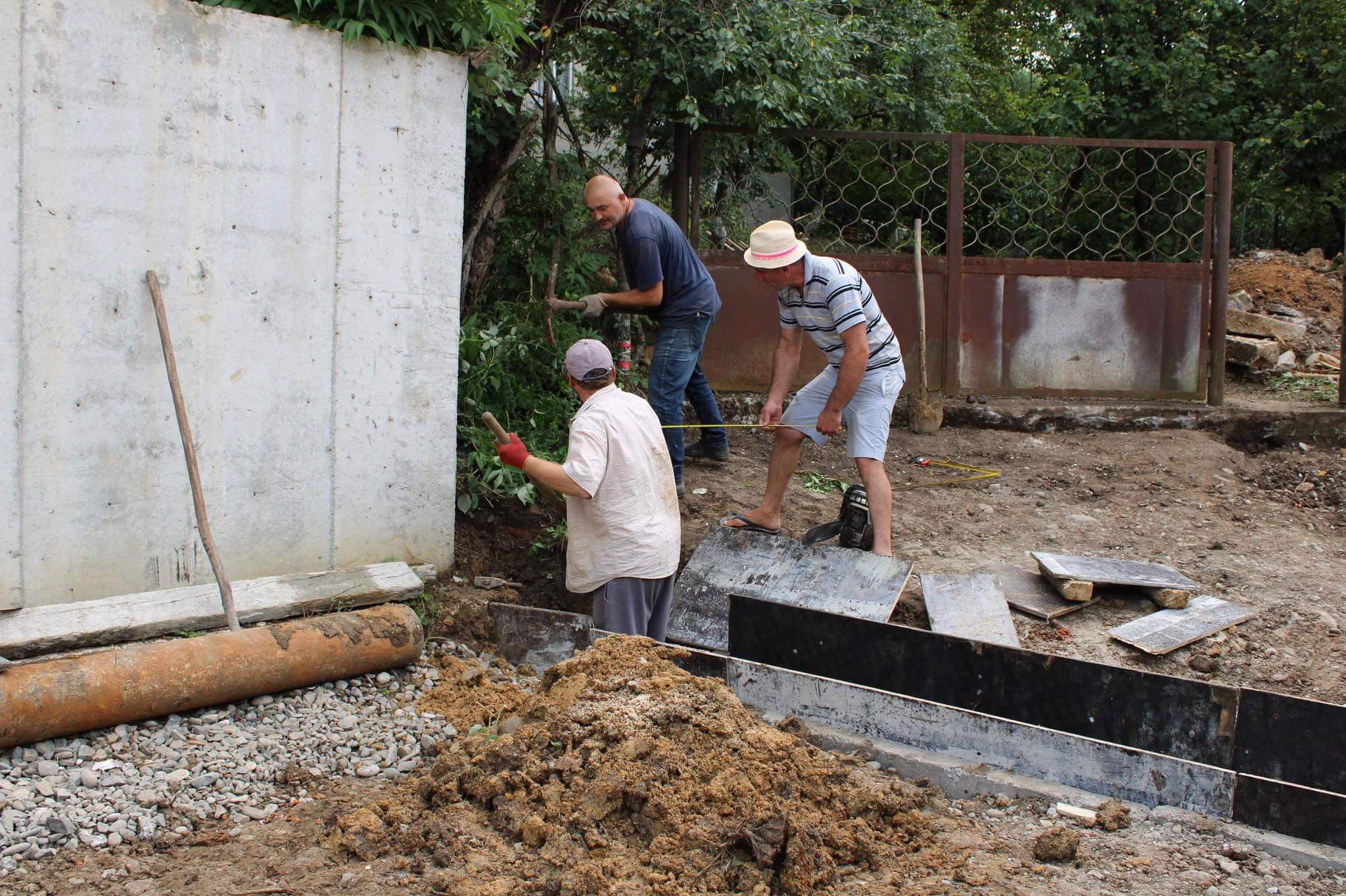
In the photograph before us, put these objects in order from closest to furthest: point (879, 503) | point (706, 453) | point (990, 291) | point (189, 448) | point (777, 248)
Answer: point (189, 448) → point (777, 248) → point (879, 503) → point (706, 453) → point (990, 291)

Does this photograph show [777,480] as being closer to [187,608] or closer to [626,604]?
[626,604]

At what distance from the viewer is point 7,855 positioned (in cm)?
320

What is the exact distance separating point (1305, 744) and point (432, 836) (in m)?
2.74

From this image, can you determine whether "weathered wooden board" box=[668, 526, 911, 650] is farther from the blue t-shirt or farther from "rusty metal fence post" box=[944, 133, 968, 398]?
"rusty metal fence post" box=[944, 133, 968, 398]

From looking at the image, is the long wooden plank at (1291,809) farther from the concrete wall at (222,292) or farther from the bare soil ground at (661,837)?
the concrete wall at (222,292)

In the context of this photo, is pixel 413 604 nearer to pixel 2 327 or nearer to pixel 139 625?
pixel 139 625

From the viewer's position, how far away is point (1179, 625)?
16.4 feet

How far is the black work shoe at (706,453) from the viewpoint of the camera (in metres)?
7.11

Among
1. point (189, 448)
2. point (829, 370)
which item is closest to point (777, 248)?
point (829, 370)

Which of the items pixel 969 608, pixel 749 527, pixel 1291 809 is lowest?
pixel 1291 809

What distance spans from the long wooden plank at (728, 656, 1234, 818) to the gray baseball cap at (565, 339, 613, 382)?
117cm

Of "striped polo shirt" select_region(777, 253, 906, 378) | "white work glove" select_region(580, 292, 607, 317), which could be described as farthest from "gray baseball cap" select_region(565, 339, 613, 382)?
"white work glove" select_region(580, 292, 607, 317)

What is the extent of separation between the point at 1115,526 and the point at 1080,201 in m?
4.56

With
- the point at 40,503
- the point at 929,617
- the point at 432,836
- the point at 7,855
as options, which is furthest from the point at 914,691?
the point at 40,503
